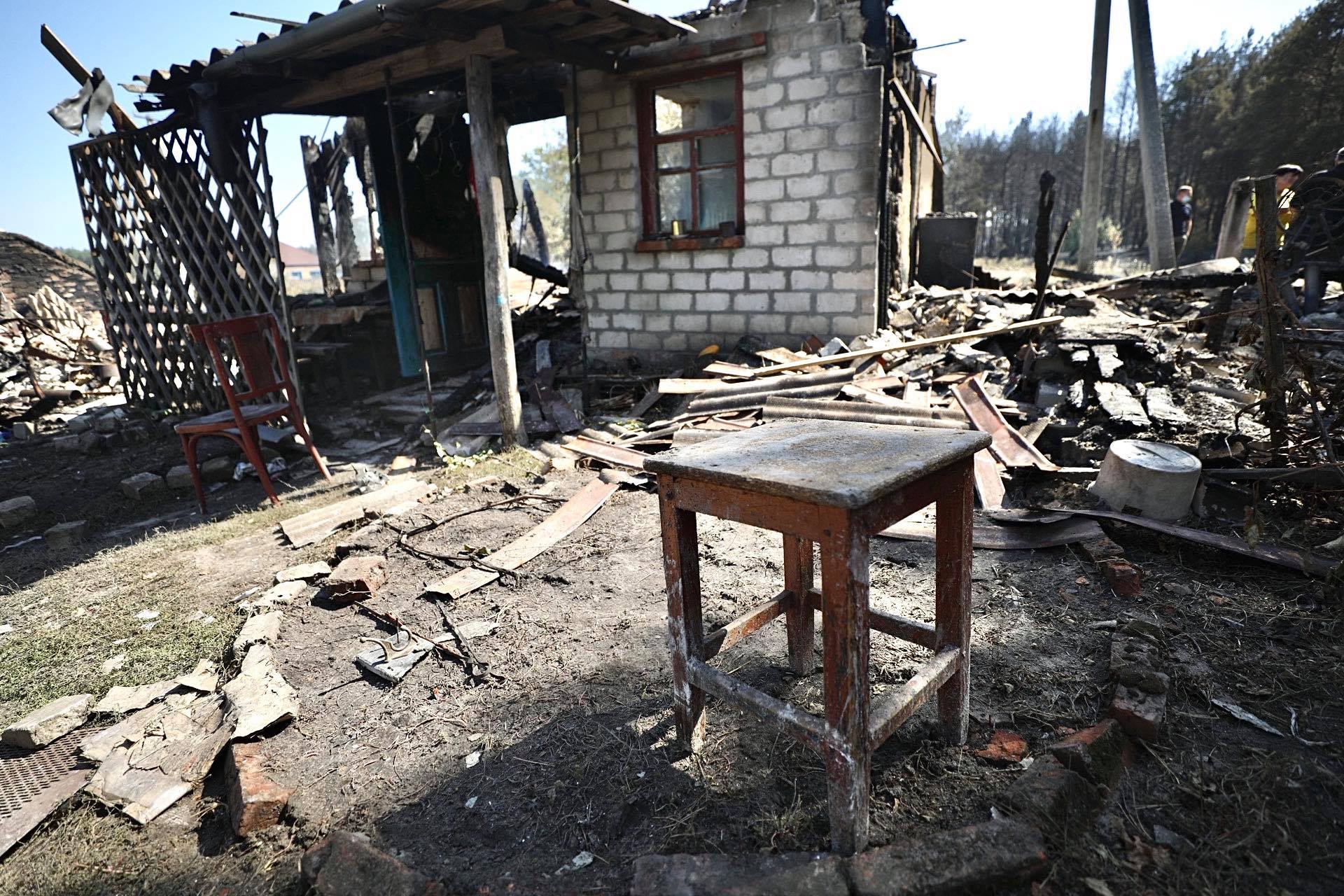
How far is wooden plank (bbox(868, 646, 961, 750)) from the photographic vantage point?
1.76 meters

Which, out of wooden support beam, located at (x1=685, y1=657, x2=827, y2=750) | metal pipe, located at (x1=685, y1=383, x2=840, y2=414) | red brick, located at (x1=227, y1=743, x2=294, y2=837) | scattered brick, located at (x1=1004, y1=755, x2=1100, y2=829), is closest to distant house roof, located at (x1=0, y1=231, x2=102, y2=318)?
metal pipe, located at (x1=685, y1=383, x2=840, y2=414)

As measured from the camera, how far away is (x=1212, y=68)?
22.7 metres

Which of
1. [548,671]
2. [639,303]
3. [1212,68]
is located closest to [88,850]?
[548,671]

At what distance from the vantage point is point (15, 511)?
18.6ft

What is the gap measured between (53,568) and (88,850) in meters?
3.39

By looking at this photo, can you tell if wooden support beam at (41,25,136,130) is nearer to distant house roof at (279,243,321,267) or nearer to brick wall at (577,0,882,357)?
brick wall at (577,0,882,357)

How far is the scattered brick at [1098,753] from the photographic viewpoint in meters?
1.90

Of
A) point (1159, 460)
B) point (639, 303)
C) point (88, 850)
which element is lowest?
point (88, 850)

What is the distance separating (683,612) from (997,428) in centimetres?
373

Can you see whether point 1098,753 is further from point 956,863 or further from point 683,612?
point 683,612

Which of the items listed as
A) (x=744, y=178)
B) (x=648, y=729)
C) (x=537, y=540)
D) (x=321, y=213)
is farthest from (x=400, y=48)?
(x=321, y=213)

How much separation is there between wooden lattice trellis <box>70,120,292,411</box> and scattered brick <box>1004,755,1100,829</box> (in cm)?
749

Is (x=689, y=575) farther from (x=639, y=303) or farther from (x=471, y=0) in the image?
(x=639, y=303)

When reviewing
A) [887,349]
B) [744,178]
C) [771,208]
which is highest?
[744,178]
